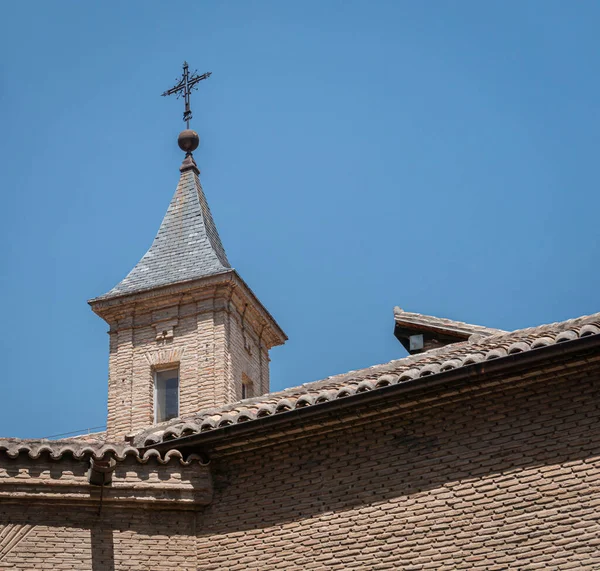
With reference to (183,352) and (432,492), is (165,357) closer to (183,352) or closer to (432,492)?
(183,352)

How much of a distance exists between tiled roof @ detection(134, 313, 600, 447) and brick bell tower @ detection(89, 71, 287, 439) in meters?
6.21

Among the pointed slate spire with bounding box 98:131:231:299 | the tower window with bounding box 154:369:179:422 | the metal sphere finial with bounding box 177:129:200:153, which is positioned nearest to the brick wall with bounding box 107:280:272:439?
the tower window with bounding box 154:369:179:422

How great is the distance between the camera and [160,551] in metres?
11.8

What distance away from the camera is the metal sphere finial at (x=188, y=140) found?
2428 centimetres

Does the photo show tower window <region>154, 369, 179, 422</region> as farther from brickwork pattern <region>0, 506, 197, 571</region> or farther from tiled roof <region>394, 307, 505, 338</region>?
brickwork pattern <region>0, 506, 197, 571</region>

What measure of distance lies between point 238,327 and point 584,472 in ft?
36.5

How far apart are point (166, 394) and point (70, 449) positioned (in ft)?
28.7

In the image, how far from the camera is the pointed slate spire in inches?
837

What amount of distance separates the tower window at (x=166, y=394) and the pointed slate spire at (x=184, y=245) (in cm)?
168

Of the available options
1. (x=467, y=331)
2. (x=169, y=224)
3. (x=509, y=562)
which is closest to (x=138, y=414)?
(x=169, y=224)

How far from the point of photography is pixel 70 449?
37.9 ft

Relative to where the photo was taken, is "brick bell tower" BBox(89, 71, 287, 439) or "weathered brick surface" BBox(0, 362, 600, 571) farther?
"brick bell tower" BBox(89, 71, 287, 439)

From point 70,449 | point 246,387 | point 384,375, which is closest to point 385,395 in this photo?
point 384,375

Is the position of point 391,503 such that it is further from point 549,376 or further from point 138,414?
point 138,414
